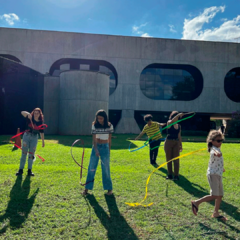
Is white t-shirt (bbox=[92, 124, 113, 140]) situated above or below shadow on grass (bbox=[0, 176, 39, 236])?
above

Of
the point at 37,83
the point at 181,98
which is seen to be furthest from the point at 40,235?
the point at 181,98

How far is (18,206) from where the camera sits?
162 inches

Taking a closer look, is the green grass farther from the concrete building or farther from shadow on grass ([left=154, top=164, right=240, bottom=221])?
the concrete building

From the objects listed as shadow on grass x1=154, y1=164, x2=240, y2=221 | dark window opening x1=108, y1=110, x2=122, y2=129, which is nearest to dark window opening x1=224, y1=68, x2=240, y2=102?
dark window opening x1=108, y1=110, x2=122, y2=129

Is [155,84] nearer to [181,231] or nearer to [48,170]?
[48,170]

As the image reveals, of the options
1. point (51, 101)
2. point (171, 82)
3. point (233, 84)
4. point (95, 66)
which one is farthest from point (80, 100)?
point (233, 84)

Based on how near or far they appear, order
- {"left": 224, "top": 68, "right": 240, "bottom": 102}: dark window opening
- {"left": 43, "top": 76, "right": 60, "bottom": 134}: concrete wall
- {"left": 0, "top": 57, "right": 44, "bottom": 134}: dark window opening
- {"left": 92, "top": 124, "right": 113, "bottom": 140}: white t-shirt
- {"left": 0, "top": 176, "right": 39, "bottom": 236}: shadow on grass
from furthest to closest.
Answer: {"left": 224, "top": 68, "right": 240, "bottom": 102}: dark window opening → {"left": 43, "top": 76, "right": 60, "bottom": 134}: concrete wall → {"left": 0, "top": 57, "right": 44, "bottom": 134}: dark window opening → {"left": 92, "top": 124, "right": 113, "bottom": 140}: white t-shirt → {"left": 0, "top": 176, "right": 39, "bottom": 236}: shadow on grass

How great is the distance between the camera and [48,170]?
7.01m

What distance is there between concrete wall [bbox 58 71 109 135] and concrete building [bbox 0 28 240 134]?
23.0ft

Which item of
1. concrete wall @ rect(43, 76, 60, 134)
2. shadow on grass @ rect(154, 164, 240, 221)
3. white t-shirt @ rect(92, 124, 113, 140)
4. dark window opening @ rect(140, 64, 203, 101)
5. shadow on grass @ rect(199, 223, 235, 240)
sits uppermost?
dark window opening @ rect(140, 64, 203, 101)

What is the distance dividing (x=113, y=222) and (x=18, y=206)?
74.2 inches

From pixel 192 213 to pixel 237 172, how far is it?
13.9 feet

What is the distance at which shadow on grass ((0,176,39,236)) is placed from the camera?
138 inches

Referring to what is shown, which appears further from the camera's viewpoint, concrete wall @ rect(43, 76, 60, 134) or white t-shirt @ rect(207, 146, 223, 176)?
concrete wall @ rect(43, 76, 60, 134)
